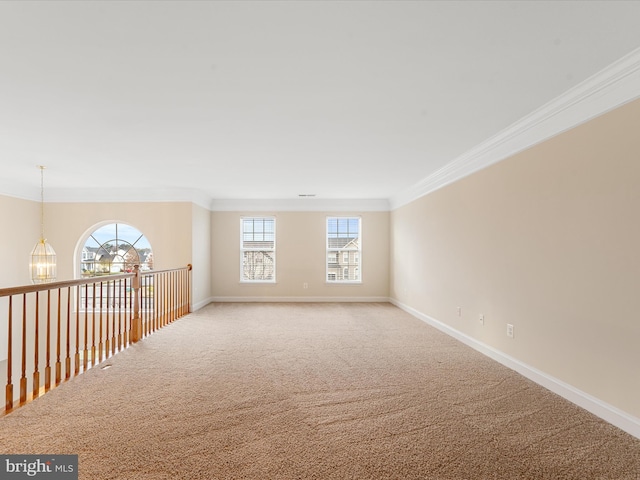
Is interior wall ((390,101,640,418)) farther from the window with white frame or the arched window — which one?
the arched window

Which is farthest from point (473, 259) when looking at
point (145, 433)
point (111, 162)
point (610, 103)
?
point (111, 162)

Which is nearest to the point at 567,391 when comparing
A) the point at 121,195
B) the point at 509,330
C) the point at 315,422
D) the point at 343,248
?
the point at 509,330

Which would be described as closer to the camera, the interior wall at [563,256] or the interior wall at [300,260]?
the interior wall at [563,256]

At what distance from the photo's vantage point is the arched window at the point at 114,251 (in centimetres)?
691

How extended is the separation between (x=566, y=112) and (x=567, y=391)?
2.19 meters

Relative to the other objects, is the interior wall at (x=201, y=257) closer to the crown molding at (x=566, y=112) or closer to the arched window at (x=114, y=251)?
the arched window at (x=114, y=251)

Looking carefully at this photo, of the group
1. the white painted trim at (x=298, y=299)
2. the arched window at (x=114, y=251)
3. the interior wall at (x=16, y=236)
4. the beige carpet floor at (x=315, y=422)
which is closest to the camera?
the beige carpet floor at (x=315, y=422)

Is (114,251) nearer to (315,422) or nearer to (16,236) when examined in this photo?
(16,236)

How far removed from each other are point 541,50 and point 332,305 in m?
6.01

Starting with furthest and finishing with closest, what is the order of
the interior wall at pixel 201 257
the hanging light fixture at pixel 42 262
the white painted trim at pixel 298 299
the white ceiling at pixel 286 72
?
1. the white painted trim at pixel 298 299
2. the interior wall at pixel 201 257
3. the hanging light fixture at pixel 42 262
4. the white ceiling at pixel 286 72

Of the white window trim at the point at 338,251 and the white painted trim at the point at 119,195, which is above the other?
the white painted trim at the point at 119,195

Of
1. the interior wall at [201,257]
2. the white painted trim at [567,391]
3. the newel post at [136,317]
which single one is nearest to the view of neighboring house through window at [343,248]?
the interior wall at [201,257]

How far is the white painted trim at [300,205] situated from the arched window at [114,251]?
66.4 inches

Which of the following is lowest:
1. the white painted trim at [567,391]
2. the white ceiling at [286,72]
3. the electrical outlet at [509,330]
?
the white painted trim at [567,391]
